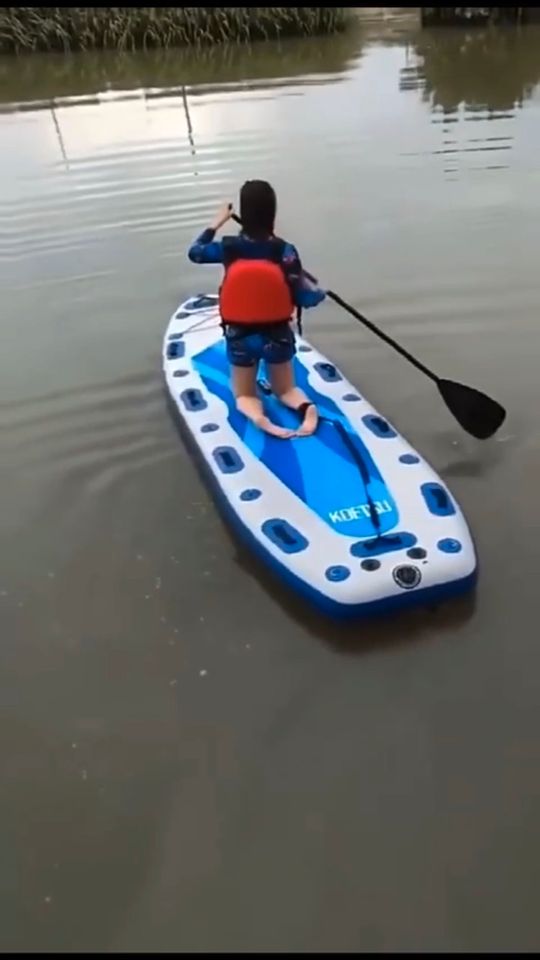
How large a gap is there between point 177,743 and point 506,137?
20.5 feet

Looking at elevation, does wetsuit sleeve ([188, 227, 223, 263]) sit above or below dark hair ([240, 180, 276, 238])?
below

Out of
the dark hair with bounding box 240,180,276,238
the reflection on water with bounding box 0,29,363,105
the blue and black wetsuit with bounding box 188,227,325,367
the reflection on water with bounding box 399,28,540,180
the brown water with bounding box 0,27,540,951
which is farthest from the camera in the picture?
the reflection on water with bounding box 0,29,363,105

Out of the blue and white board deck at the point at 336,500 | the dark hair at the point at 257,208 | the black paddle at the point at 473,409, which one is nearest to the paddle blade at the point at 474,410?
the black paddle at the point at 473,409

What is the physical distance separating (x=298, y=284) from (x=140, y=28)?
381 inches

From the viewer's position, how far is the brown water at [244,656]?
85.0 inches

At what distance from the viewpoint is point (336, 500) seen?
312cm

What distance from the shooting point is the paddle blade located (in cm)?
363

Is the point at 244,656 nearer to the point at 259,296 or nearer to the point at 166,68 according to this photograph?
the point at 259,296

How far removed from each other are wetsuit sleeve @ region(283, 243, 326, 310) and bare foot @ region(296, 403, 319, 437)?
0.39 metres

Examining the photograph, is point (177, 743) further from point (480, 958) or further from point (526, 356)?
point (526, 356)

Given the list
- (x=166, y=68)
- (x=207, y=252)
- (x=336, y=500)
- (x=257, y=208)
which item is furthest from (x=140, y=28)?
(x=336, y=500)

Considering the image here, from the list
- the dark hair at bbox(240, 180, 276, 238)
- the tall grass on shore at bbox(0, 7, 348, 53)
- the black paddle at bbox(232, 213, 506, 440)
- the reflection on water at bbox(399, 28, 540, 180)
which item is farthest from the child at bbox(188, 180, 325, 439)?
the tall grass on shore at bbox(0, 7, 348, 53)

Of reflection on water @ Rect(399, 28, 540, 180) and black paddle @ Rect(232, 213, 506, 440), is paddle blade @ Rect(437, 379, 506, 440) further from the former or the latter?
reflection on water @ Rect(399, 28, 540, 180)

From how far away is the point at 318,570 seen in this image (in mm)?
2883
